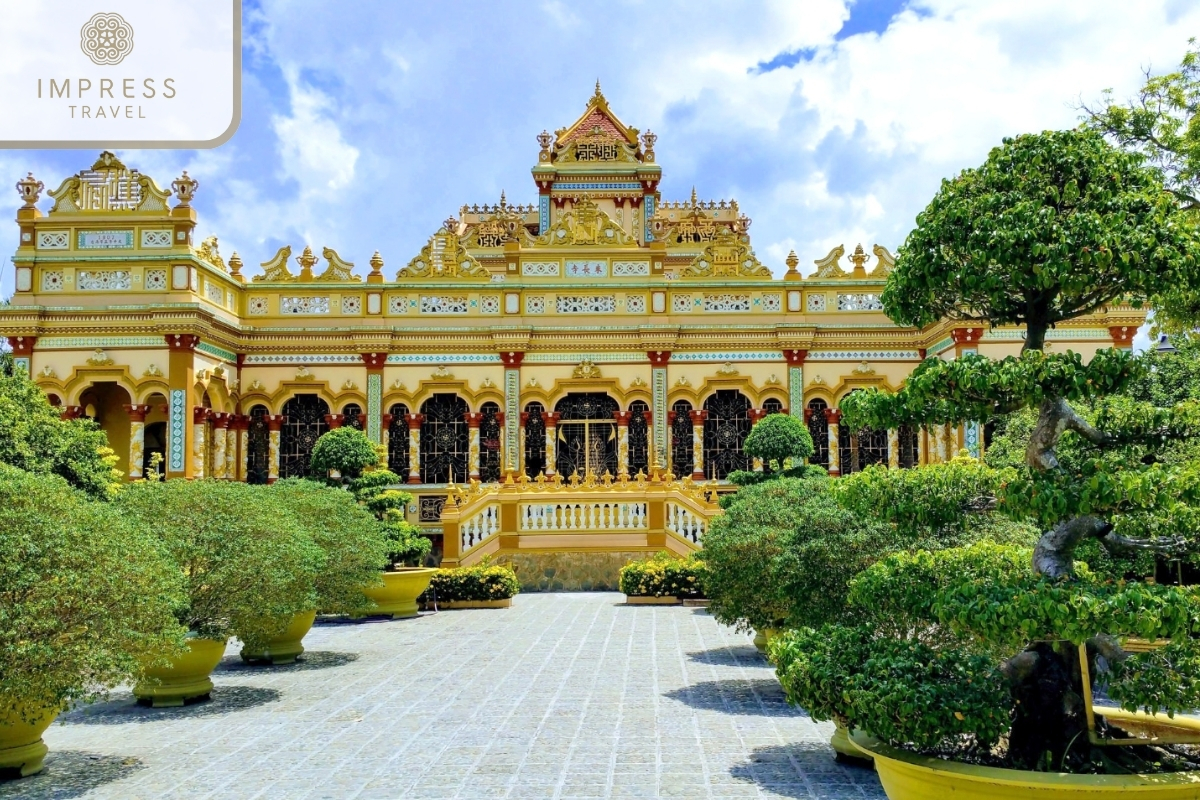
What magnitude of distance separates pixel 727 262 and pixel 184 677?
18263 millimetres

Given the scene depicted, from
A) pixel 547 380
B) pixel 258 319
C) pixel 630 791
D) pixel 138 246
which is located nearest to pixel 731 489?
pixel 547 380

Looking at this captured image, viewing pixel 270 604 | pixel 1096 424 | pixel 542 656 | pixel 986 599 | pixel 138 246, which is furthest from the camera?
pixel 138 246

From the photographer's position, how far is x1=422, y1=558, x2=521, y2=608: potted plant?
18.3m

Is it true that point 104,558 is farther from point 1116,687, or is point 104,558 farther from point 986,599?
point 1116,687

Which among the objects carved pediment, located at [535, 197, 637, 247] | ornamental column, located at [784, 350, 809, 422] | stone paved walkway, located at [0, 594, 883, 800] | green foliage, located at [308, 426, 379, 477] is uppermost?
carved pediment, located at [535, 197, 637, 247]

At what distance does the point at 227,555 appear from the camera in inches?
400

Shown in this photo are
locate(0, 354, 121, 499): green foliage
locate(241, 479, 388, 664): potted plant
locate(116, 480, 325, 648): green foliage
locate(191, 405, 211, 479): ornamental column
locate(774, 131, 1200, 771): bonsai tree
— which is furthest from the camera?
locate(191, 405, 211, 479): ornamental column

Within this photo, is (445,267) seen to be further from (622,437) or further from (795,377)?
(795,377)

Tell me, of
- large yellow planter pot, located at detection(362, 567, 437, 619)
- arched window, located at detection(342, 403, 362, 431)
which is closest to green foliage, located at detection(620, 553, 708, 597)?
large yellow planter pot, located at detection(362, 567, 437, 619)

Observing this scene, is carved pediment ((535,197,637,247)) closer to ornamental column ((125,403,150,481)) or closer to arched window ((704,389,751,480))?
arched window ((704,389,751,480))

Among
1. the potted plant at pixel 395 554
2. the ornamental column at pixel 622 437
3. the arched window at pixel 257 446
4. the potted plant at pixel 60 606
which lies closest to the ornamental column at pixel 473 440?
the ornamental column at pixel 622 437

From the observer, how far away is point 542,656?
12.8m

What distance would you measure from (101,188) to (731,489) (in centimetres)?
1523

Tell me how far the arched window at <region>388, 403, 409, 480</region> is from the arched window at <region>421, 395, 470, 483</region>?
406 millimetres
